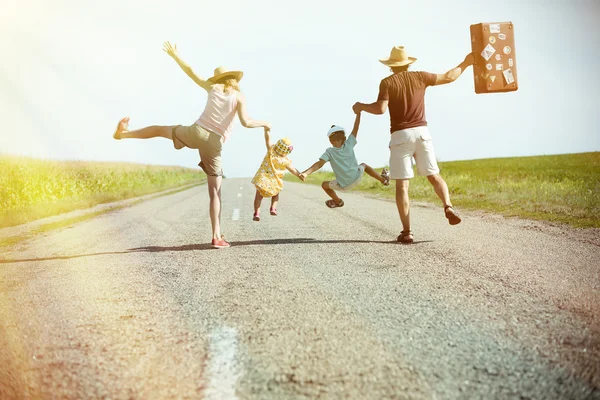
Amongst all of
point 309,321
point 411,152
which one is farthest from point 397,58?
point 309,321

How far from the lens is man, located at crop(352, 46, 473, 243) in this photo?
6586mm

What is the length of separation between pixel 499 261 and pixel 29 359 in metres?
4.33

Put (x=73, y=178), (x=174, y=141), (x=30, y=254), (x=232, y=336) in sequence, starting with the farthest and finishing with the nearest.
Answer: (x=73, y=178)
(x=30, y=254)
(x=174, y=141)
(x=232, y=336)

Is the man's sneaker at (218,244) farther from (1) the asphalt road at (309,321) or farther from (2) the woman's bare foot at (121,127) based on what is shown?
(2) the woman's bare foot at (121,127)

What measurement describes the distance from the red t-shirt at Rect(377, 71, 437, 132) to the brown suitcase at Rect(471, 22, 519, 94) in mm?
944

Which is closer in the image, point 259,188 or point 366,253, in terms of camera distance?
point 366,253

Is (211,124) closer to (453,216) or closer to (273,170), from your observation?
(273,170)

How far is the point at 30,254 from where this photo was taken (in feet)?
23.4

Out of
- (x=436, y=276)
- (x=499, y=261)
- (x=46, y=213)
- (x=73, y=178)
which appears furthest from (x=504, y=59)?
(x=73, y=178)

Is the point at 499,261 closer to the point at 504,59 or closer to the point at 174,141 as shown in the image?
the point at 504,59

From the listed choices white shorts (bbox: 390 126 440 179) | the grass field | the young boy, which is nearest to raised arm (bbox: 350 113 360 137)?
the young boy

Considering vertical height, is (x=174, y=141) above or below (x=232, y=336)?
above

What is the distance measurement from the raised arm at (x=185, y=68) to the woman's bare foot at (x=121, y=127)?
98 centimetres

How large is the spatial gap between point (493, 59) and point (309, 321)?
5.28 meters
